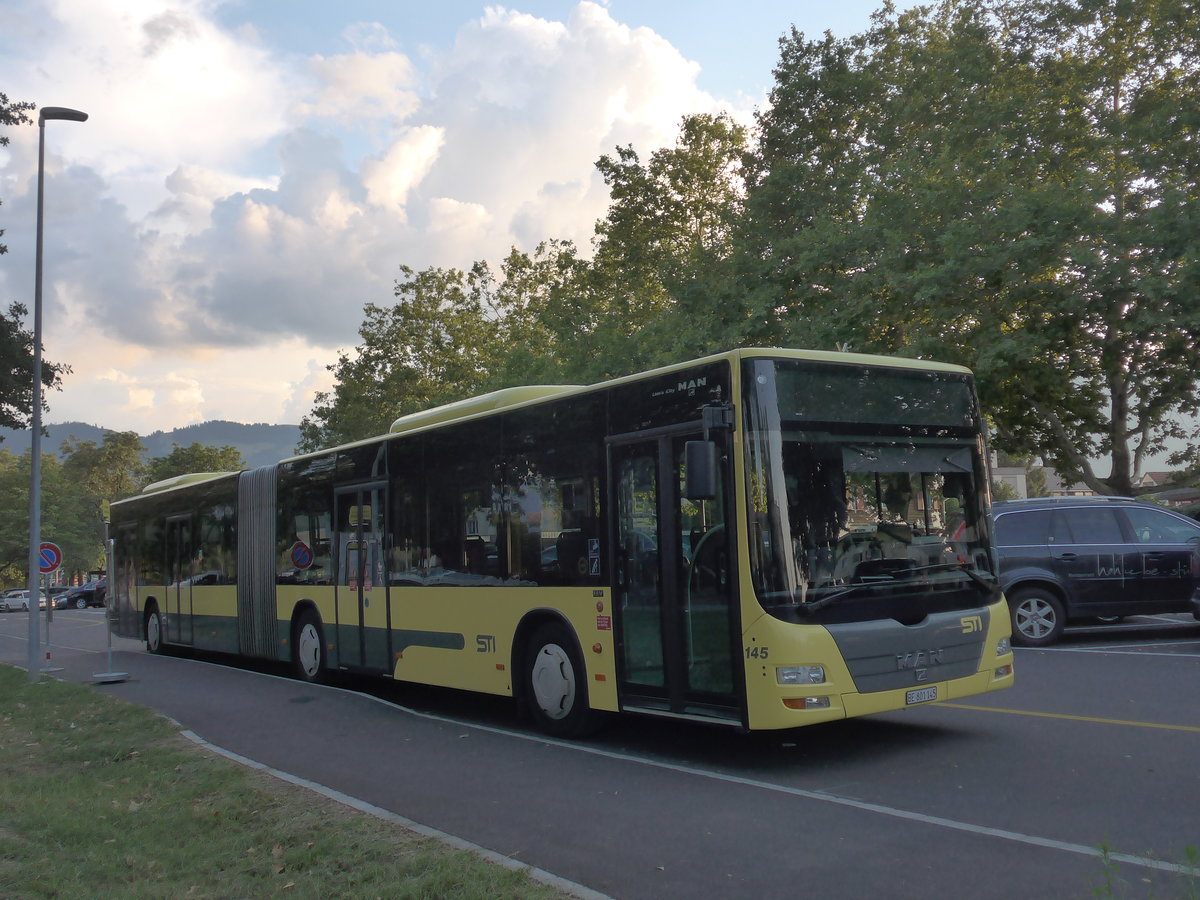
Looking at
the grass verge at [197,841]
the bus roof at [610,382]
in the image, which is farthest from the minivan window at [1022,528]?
the grass verge at [197,841]

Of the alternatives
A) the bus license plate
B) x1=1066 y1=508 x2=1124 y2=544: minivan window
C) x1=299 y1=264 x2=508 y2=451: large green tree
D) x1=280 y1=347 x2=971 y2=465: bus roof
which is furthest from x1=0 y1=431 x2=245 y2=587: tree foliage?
the bus license plate

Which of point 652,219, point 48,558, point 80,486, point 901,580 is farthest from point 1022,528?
point 80,486

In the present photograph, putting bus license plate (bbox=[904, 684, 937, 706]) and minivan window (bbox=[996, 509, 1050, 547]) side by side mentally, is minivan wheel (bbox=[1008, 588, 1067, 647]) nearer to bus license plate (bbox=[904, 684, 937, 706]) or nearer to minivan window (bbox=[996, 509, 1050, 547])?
minivan window (bbox=[996, 509, 1050, 547])

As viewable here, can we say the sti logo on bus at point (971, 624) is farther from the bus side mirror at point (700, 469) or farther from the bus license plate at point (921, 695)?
the bus side mirror at point (700, 469)

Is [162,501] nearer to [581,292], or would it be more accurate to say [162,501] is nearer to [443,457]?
[443,457]

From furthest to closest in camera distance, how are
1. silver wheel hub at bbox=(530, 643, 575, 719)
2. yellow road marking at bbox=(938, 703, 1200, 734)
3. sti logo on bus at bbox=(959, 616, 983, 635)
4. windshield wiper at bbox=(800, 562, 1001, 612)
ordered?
silver wheel hub at bbox=(530, 643, 575, 719), yellow road marking at bbox=(938, 703, 1200, 734), sti logo on bus at bbox=(959, 616, 983, 635), windshield wiper at bbox=(800, 562, 1001, 612)

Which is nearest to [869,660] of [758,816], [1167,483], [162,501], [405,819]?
[758,816]

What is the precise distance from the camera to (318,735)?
10.9m

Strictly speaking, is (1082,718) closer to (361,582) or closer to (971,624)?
(971,624)

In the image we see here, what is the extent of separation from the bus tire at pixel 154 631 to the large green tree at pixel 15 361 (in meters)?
5.50

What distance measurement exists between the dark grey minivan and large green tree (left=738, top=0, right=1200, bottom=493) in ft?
21.1

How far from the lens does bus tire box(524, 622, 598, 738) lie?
392 inches

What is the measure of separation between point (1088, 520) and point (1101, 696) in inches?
217

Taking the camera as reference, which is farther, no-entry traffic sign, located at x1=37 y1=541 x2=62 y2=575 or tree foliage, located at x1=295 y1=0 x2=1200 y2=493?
tree foliage, located at x1=295 y1=0 x2=1200 y2=493
